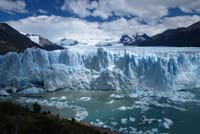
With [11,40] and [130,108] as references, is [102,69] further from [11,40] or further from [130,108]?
[11,40]

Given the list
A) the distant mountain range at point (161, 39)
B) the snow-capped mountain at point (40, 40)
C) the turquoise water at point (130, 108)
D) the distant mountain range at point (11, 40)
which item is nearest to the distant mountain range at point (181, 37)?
the distant mountain range at point (161, 39)

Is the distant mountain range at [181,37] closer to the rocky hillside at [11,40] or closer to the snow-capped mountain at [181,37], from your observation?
the snow-capped mountain at [181,37]

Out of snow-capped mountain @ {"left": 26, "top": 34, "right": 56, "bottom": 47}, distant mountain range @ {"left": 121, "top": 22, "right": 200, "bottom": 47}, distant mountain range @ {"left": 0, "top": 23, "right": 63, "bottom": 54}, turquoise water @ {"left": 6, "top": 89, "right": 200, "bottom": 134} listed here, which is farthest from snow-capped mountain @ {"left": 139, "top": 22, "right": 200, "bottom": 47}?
snow-capped mountain @ {"left": 26, "top": 34, "right": 56, "bottom": 47}

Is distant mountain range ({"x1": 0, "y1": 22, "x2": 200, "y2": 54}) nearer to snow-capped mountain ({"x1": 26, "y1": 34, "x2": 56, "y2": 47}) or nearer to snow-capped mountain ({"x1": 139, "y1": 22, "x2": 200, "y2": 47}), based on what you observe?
snow-capped mountain ({"x1": 139, "y1": 22, "x2": 200, "y2": 47})

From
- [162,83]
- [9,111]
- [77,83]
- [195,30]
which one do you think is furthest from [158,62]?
[195,30]

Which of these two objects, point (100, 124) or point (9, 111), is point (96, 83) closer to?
point (100, 124)

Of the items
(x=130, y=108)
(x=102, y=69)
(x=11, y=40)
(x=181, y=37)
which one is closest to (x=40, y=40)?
(x=11, y=40)
